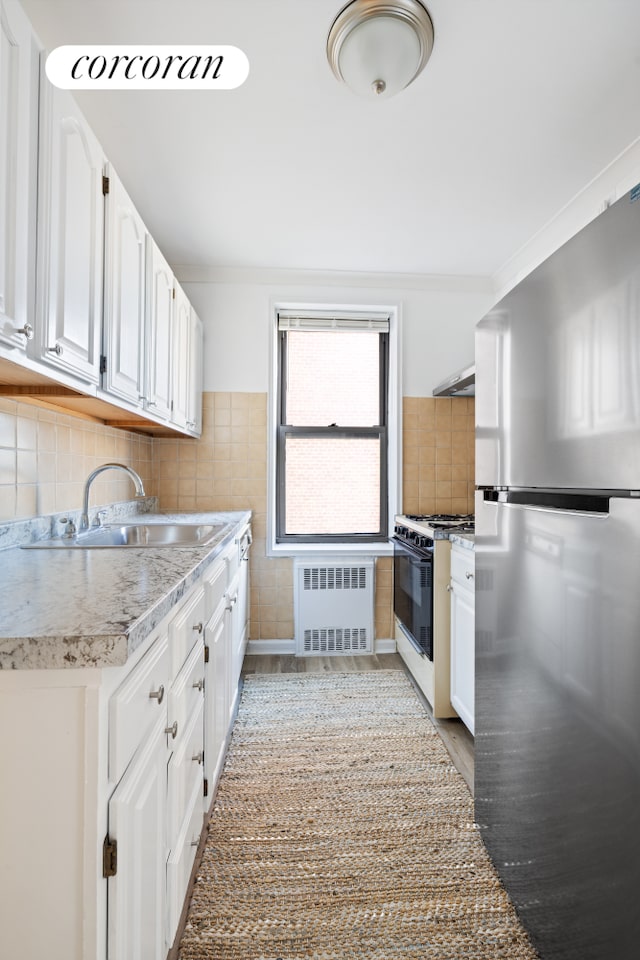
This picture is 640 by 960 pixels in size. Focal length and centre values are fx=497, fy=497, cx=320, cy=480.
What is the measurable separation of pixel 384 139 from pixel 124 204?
1.05 metres

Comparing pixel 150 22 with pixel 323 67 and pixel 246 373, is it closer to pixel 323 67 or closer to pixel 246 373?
pixel 323 67

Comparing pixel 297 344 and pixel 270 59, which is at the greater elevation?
→ pixel 270 59

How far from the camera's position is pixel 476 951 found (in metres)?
1.21

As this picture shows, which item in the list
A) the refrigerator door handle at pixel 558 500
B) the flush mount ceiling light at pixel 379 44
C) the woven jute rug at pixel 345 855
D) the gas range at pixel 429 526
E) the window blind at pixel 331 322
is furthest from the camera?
the window blind at pixel 331 322

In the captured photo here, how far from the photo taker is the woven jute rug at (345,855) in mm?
1244

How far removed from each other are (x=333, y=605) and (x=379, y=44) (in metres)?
2.74

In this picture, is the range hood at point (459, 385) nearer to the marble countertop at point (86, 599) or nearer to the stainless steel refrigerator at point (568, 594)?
the stainless steel refrigerator at point (568, 594)

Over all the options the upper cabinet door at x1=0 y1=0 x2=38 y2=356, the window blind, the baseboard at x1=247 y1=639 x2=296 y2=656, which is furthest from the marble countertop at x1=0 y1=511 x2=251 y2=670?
the window blind

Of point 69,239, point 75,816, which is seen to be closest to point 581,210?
point 69,239

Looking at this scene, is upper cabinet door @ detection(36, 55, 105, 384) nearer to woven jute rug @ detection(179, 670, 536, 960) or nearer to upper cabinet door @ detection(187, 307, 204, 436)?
upper cabinet door @ detection(187, 307, 204, 436)

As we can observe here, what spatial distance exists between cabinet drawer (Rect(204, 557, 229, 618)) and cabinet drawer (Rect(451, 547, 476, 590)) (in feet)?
3.29

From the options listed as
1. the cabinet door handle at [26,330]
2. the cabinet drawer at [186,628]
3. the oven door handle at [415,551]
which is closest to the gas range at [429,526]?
the oven door handle at [415,551]

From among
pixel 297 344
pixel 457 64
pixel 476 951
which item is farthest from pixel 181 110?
pixel 476 951

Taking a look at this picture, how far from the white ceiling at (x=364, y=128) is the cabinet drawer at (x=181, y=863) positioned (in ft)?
7.26
